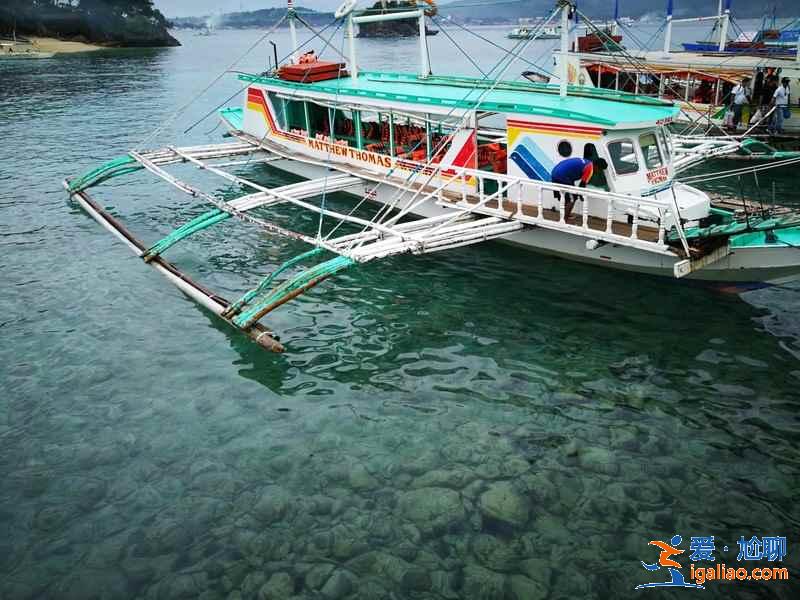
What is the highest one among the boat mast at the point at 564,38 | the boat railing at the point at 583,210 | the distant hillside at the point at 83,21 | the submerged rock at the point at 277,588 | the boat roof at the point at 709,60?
the distant hillside at the point at 83,21

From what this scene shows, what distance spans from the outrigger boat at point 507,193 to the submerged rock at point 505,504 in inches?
212

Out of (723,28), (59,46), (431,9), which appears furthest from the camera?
(59,46)

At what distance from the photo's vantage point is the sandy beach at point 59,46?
104 meters

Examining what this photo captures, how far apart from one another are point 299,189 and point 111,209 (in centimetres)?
873

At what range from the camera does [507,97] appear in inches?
636

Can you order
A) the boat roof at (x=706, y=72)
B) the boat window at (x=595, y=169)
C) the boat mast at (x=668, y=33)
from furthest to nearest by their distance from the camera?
the boat mast at (x=668, y=33) < the boat roof at (x=706, y=72) < the boat window at (x=595, y=169)

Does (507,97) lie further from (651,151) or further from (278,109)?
(278,109)

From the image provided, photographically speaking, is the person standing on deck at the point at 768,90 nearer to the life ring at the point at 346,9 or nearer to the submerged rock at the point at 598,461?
the life ring at the point at 346,9

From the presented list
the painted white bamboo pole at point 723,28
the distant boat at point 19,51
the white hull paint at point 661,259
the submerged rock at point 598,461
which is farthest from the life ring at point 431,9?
the distant boat at point 19,51

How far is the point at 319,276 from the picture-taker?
12.5 metres

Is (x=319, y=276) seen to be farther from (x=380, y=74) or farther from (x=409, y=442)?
(x=380, y=74)

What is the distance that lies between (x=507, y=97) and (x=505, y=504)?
11094 mm

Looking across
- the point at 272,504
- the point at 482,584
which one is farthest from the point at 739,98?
the point at 272,504

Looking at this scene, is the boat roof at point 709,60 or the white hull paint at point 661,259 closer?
the white hull paint at point 661,259
